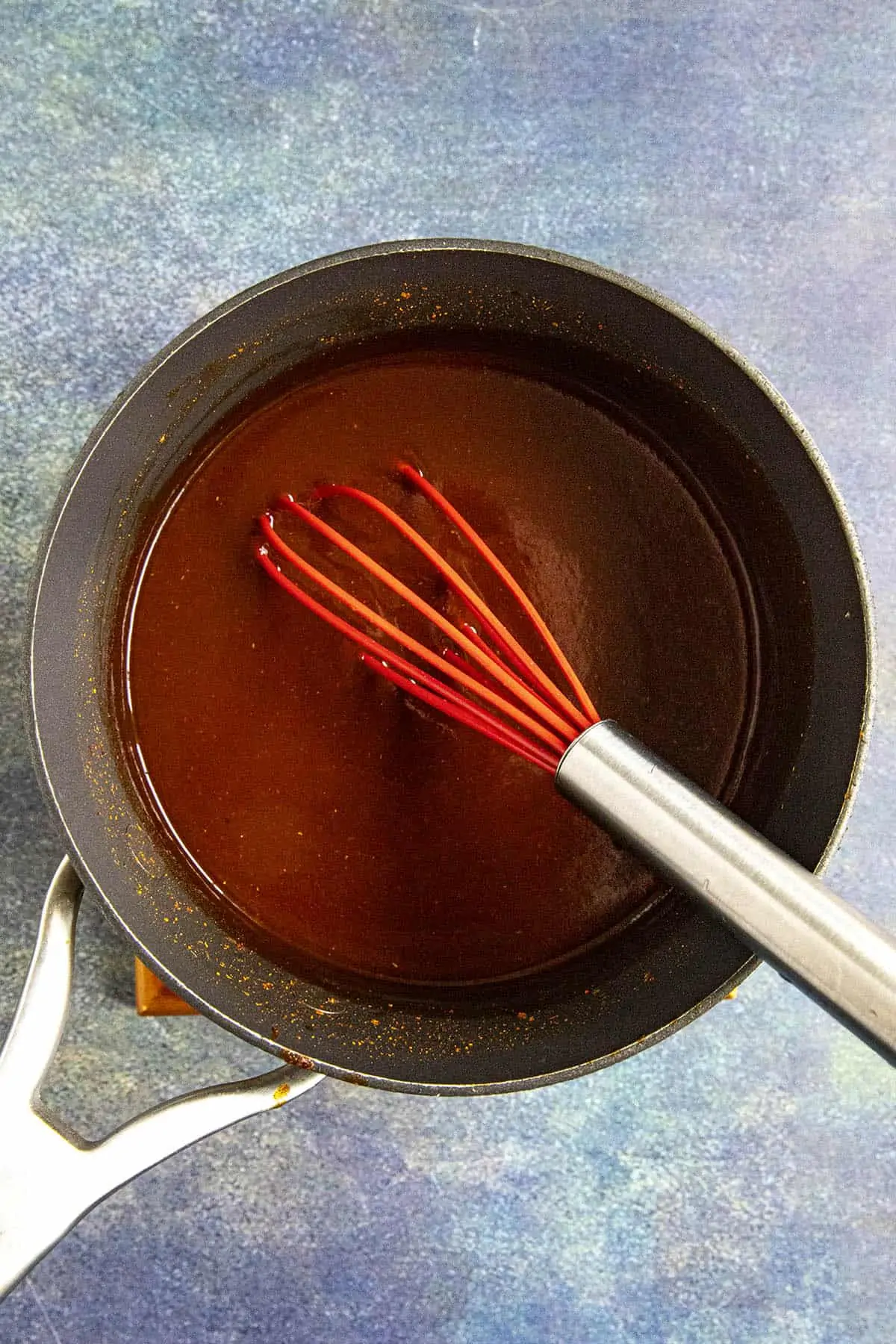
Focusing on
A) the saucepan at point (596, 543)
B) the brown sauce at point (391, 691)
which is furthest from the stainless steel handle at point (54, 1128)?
the brown sauce at point (391, 691)

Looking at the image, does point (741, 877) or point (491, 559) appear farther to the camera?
point (491, 559)

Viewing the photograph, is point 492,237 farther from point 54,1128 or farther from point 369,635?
point 54,1128

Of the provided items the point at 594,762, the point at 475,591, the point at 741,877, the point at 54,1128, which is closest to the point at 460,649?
the point at 475,591

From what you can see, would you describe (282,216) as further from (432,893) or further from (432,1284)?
(432,1284)

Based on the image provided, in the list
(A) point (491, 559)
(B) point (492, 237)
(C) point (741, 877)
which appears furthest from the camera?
(B) point (492, 237)

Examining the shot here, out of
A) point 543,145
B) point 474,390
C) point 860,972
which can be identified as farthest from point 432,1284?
point 543,145
